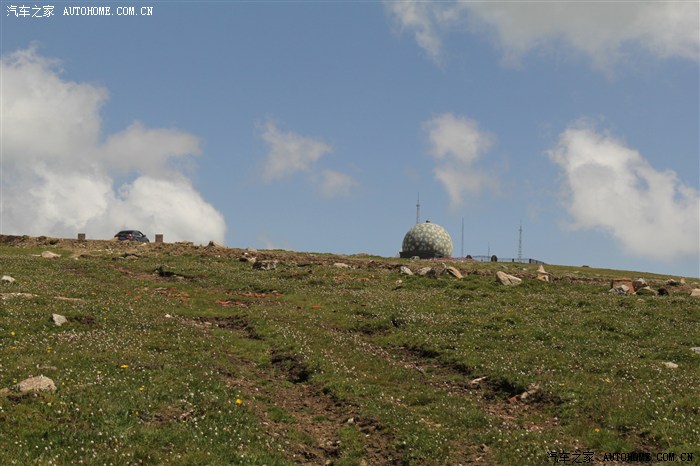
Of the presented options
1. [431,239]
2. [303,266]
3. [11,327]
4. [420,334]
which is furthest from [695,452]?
[431,239]

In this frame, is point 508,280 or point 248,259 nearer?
point 508,280

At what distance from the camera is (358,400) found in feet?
65.9

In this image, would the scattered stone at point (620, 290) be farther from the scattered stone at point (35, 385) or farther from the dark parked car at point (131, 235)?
the dark parked car at point (131, 235)

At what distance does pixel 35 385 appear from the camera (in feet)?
56.4

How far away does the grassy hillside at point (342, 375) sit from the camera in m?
16.0

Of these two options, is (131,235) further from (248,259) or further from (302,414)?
(302,414)

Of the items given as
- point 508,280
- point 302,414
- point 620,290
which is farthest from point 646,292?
point 302,414

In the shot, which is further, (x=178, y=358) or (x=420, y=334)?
(x=420, y=334)

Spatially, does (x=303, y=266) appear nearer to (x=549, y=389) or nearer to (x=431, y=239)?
(x=549, y=389)

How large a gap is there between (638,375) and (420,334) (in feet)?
31.3

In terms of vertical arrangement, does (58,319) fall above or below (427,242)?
below

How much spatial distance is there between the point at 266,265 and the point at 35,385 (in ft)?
117

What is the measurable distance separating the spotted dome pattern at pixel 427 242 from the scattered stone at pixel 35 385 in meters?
93.9

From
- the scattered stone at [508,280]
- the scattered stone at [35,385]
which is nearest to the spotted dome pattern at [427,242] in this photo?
the scattered stone at [508,280]
